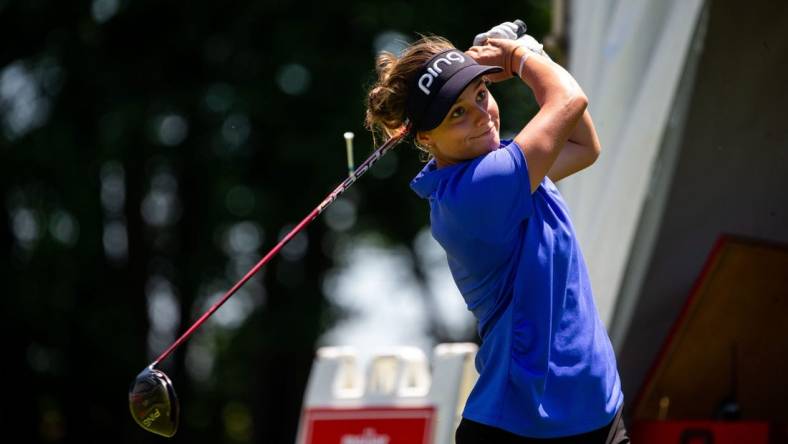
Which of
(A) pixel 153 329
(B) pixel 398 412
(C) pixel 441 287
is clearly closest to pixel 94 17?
(A) pixel 153 329

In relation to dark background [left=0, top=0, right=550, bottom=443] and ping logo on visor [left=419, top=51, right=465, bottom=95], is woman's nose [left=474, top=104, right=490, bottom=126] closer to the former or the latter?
ping logo on visor [left=419, top=51, right=465, bottom=95]

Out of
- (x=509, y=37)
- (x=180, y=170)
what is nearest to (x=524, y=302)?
(x=509, y=37)

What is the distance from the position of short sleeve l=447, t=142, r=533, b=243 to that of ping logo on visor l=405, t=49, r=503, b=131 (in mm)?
147

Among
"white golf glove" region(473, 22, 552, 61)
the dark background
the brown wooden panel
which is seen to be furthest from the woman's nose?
the dark background

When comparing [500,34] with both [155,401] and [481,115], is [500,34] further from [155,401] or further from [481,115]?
[155,401]

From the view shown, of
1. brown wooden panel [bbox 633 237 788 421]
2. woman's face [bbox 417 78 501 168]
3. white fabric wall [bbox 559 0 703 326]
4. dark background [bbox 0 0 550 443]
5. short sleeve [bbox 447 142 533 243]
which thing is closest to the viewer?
short sleeve [bbox 447 142 533 243]

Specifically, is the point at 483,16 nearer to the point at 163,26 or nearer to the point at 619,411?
the point at 163,26

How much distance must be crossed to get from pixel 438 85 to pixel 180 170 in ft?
34.3

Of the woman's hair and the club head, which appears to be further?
the club head

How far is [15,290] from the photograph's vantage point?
44.0 ft

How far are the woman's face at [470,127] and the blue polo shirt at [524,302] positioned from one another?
0.12ft

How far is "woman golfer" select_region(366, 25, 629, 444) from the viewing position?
262 centimetres

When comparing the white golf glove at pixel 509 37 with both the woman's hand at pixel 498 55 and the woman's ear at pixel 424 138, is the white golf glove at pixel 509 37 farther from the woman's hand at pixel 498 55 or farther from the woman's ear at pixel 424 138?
the woman's ear at pixel 424 138

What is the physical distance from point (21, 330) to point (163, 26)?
3.76 m
